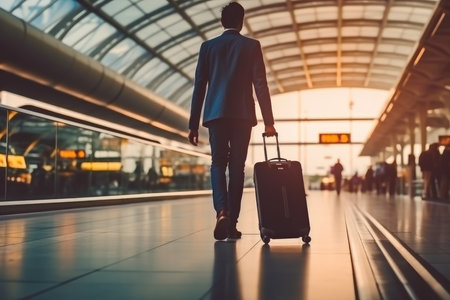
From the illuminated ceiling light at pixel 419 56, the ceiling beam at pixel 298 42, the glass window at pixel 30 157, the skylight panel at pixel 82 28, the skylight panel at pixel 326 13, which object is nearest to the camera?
the glass window at pixel 30 157

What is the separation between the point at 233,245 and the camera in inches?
189

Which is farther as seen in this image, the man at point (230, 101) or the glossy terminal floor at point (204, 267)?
the man at point (230, 101)

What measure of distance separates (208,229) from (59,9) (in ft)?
48.9

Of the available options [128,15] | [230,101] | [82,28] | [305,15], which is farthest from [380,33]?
[230,101]

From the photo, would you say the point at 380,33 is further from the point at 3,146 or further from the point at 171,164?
the point at 3,146

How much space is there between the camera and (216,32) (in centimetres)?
3108

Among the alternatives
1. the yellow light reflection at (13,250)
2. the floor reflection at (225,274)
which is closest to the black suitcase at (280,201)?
the floor reflection at (225,274)

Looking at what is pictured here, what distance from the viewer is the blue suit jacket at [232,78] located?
5.14 metres

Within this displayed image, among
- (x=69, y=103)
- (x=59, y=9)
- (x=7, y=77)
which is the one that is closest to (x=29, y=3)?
(x=59, y=9)

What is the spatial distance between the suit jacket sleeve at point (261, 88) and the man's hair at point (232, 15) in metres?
0.30

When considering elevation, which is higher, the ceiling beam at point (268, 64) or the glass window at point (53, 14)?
the ceiling beam at point (268, 64)

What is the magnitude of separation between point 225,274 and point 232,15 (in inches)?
105

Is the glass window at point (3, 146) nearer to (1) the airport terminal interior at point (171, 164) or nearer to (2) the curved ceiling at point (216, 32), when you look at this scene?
(1) the airport terminal interior at point (171, 164)

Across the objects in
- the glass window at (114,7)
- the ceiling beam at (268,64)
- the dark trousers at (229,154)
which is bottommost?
the dark trousers at (229,154)
